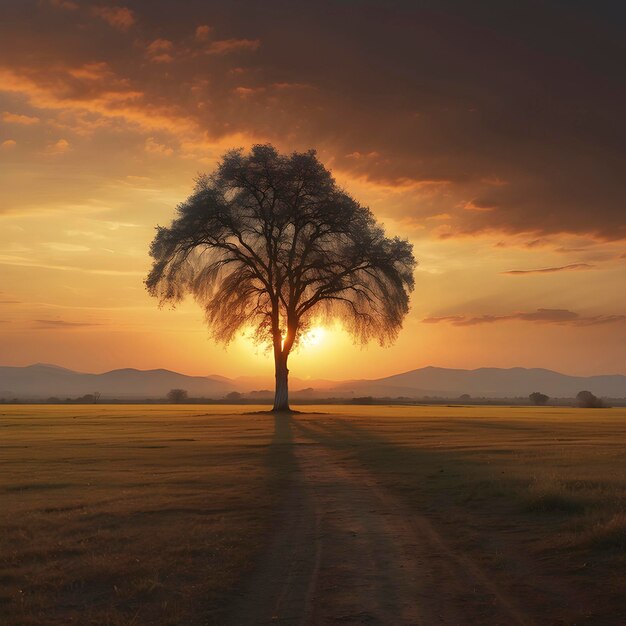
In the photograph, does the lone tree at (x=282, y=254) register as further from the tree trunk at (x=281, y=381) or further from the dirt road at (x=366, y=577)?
the dirt road at (x=366, y=577)

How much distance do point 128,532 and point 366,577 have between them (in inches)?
204

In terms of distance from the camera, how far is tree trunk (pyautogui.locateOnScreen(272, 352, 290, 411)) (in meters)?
53.4

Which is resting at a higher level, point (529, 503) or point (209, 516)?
point (529, 503)

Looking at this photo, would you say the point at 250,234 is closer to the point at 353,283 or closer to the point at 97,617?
the point at 353,283

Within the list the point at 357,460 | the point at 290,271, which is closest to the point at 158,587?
A: the point at 357,460

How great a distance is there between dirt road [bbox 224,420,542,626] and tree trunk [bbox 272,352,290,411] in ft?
128

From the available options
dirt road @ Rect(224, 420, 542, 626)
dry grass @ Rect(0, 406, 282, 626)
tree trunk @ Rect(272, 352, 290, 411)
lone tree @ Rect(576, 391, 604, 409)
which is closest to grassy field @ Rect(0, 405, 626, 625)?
dry grass @ Rect(0, 406, 282, 626)

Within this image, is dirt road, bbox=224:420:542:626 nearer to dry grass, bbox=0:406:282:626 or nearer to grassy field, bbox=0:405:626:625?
grassy field, bbox=0:405:626:625

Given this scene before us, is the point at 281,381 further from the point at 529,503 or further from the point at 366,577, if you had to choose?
the point at 366,577

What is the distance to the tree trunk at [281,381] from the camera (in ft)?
175

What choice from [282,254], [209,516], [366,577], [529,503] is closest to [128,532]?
[209,516]

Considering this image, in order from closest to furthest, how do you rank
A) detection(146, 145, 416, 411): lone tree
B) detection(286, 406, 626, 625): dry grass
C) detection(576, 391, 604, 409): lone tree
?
detection(286, 406, 626, 625): dry grass → detection(146, 145, 416, 411): lone tree → detection(576, 391, 604, 409): lone tree

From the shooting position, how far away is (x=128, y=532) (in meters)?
12.1

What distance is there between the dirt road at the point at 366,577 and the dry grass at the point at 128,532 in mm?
622
